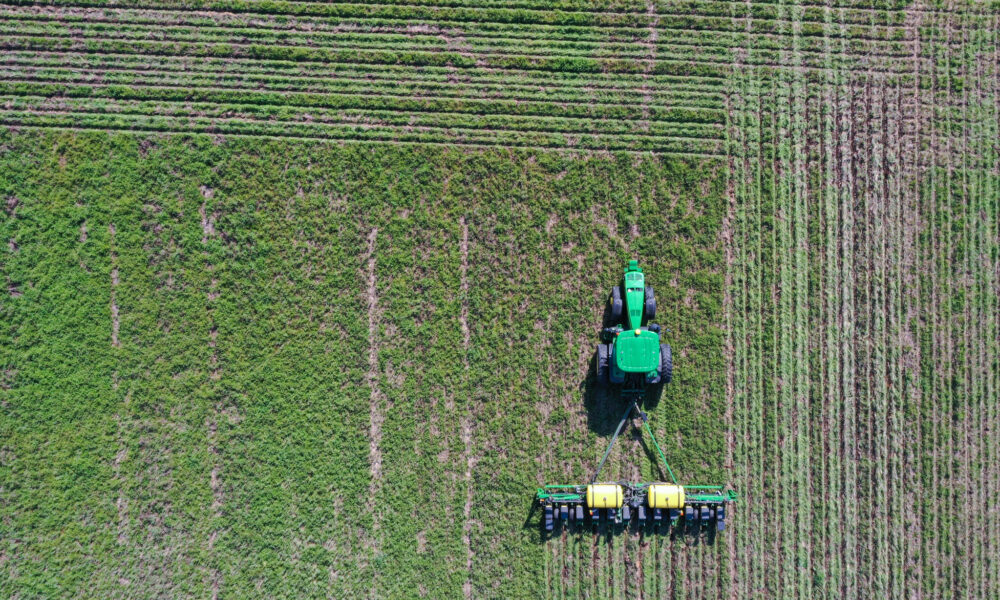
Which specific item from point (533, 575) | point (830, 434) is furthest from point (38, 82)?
point (830, 434)

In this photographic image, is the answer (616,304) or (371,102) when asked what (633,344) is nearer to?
(616,304)

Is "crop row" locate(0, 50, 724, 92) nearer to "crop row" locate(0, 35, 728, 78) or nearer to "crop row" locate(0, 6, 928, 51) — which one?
"crop row" locate(0, 35, 728, 78)

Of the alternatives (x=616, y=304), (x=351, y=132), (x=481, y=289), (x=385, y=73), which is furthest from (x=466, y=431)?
(x=385, y=73)

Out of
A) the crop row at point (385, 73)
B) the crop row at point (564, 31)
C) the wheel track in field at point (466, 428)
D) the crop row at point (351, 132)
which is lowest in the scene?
the wheel track in field at point (466, 428)

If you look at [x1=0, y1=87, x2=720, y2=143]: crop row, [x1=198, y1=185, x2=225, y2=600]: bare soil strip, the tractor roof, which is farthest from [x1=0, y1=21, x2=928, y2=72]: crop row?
the tractor roof

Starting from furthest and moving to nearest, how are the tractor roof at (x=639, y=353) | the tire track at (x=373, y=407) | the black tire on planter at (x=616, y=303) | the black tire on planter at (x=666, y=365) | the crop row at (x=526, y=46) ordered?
the crop row at (x=526, y=46) → the tire track at (x=373, y=407) → the black tire on planter at (x=616, y=303) → the black tire on planter at (x=666, y=365) → the tractor roof at (x=639, y=353)

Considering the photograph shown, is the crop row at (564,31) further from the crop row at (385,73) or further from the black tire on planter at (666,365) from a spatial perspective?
the black tire on planter at (666,365)

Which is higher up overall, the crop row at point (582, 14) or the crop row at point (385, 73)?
the crop row at point (582, 14)

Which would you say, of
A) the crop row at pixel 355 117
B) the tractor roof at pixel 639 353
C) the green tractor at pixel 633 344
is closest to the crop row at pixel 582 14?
the crop row at pixel 355 117
